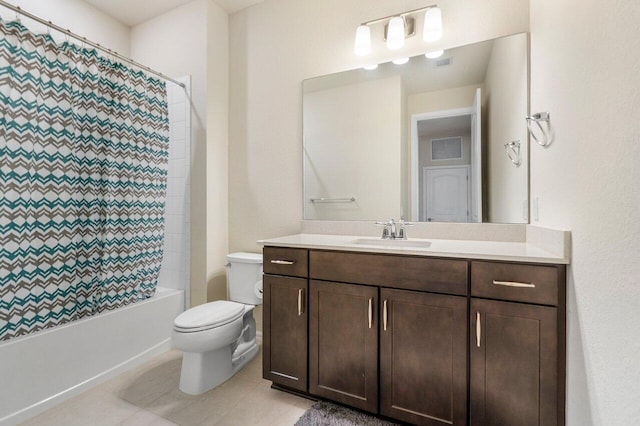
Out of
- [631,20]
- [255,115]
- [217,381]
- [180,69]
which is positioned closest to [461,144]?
[631,20]

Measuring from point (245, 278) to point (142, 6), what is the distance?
98.6 inches

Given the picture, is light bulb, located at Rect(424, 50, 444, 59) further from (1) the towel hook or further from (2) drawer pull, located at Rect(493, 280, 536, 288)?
(2) drawer pull, located at Rect(493, 280, 536, 288)

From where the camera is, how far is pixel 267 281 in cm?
179

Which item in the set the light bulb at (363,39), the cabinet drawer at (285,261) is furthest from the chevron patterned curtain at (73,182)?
the light bulb at (363,39)

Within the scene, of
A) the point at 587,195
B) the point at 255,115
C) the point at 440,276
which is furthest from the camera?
the point at 255,115

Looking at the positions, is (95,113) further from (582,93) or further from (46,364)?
(582,93)

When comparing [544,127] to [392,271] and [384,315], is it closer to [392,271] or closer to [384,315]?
[392,271]

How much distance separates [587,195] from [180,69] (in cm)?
288

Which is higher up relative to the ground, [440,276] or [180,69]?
[180,69]

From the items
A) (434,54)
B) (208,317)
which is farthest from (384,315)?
(434,54)

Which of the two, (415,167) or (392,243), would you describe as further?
(415,167)

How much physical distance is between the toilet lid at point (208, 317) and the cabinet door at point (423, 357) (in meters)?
0.95

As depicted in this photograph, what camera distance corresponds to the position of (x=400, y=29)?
1.89m

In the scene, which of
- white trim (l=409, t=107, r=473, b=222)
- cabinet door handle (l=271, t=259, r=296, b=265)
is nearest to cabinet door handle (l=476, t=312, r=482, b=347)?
white trim (l=409, t=107, r=473, b=222)
